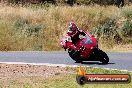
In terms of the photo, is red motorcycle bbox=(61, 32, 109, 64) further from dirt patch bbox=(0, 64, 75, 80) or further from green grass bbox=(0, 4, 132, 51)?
green grass bbox=(0, 4, 132, 51)

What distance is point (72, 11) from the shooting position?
2647 cm

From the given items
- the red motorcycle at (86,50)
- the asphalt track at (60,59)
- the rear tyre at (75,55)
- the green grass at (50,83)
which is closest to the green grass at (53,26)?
the asphalt track at (60,59)

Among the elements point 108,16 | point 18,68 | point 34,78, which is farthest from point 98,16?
point 34,78

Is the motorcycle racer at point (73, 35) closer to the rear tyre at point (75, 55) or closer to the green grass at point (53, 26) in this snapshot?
the rear tyre at point (75, 55)

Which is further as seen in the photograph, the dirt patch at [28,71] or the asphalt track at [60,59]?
the asphalt track at [60,59]

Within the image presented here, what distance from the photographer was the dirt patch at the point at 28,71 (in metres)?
12.0

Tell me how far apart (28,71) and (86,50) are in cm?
234

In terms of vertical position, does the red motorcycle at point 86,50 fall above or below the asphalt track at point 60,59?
above

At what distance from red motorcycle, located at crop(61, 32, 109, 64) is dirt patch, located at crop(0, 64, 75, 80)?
111 cm

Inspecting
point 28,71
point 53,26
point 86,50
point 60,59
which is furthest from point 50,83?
point 53,26

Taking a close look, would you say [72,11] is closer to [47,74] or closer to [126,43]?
[126,43]

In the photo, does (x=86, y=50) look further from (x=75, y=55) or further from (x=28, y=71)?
(x=28, y=71)

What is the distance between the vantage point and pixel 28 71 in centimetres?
1273

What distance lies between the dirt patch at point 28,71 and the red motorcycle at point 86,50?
3.65 ft
